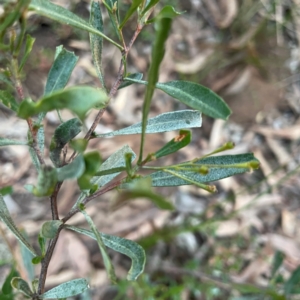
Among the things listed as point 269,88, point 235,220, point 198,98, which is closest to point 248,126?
point 269,88

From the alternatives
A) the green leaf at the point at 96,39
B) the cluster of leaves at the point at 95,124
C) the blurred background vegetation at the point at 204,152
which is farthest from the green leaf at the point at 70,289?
the blurred background vegetation at the point at 204,152

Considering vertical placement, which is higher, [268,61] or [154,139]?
[268,61]

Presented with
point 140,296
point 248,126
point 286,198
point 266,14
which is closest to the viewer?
point 140,296

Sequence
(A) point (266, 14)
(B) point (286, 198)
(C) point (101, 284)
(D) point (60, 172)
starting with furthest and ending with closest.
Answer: (A) point (266, 14)
(B) point (286, 198)
(C) point (101, 284)
(D) point (60, 172)

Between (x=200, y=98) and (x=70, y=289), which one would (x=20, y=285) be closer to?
(x=70, y=289)

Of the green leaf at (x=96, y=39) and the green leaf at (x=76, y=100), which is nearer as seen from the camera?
the green leaf at (x=76, y=100)

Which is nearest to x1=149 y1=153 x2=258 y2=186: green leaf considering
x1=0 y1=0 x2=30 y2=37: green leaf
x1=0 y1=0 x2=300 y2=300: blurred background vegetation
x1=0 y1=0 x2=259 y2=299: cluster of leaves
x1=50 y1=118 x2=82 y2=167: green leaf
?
x1=0 y1=0 x2=259 y2=299: cluster of leaves

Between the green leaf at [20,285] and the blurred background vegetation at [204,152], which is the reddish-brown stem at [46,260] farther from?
the blurred background vegetation at [204,152]

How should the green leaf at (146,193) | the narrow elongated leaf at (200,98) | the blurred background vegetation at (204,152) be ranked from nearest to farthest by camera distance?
the green leaf at (146,193) → the narrow elongated leaf at (200,98) → the blurred background vegetation at (204,152)

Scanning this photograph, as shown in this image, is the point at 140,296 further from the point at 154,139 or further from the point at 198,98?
the point at 198,98
